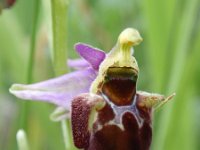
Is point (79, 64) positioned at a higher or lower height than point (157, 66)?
higher

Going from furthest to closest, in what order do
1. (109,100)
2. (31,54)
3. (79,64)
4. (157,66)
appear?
(157,66) < (31,54) < (79,64) < (109,100)

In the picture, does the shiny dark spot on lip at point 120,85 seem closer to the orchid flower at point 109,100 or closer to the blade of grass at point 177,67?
the orchid flower at point 109,100

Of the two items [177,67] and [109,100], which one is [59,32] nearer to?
[109,100]

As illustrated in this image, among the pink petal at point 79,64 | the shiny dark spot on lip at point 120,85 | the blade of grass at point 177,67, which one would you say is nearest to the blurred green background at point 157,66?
the blade of grass at point 177,67

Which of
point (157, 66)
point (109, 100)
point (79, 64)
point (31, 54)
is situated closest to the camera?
point (109, 100)

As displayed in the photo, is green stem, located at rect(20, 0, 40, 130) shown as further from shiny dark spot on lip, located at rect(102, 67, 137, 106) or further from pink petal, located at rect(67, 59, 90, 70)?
shiny dark spot on lip, located at rect(102, 67, 137, 106)

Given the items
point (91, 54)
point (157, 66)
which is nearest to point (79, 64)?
point (91, 54)

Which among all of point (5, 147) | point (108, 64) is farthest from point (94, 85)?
point (5, 147)

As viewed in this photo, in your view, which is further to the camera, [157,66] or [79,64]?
[157,66]
